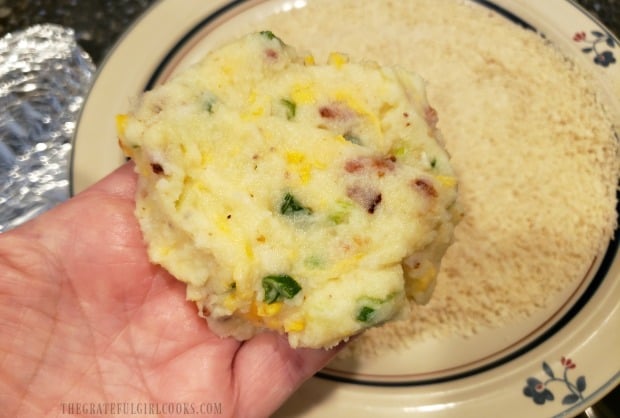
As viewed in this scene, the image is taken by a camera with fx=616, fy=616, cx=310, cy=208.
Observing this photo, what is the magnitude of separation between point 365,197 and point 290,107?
0.21 meters

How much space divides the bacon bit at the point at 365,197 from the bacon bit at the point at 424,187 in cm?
6

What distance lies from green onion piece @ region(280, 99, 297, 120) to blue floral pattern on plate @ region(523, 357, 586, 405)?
2.59 feet

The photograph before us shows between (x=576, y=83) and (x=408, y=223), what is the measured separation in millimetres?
949

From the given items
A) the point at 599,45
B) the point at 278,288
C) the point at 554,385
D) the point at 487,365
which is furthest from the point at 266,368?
the point at 599,45

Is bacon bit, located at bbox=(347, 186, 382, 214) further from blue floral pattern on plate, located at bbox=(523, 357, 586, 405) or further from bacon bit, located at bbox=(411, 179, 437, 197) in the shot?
blue floral pattern on plate, located at bbox=(523, 357, 586, 405)

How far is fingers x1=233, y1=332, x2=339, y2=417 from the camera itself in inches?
44.1

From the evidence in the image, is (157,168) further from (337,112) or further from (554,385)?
(554,385)

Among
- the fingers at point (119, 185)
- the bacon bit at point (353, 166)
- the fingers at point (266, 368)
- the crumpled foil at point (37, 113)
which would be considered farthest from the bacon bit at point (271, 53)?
the crumpled foil at point (37, 113)

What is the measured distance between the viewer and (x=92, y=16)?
1942mm

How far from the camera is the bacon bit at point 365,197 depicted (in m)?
0.94

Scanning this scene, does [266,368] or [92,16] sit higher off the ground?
[266,368]

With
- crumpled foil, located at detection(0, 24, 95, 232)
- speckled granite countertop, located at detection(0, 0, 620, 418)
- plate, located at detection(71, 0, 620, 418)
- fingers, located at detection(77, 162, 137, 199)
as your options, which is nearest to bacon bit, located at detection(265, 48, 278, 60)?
fingers, located at detection(77, 162, 137, 199)

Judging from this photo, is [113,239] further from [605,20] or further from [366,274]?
[605,20]

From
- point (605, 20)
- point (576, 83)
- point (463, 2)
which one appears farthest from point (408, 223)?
point (605, 20)
